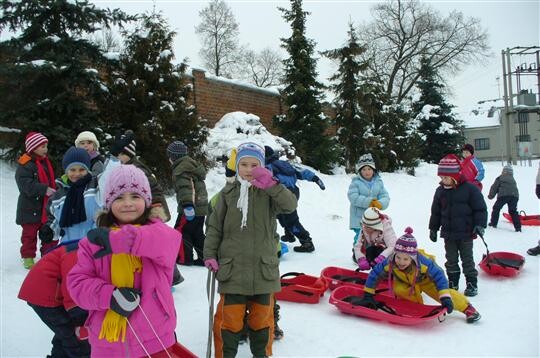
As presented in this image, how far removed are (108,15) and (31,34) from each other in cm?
156

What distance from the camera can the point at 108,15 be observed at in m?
8.89

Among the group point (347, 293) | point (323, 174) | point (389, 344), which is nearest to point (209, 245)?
point (389, 344)

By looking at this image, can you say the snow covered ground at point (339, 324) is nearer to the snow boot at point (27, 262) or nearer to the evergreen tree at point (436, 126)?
the snow boot at point (27, 262)

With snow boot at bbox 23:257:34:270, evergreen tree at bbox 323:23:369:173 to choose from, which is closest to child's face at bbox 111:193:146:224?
snow boot at bbox 23:257:34:270

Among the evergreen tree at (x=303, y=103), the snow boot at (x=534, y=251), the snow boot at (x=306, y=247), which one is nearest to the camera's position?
the snow boot at (x=534, y=251)

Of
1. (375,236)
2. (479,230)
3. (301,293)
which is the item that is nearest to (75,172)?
(301,293)

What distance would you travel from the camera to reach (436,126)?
28812 mm

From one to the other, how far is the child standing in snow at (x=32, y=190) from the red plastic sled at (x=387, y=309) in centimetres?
390

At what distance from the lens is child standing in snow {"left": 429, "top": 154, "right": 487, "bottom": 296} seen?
205 inches

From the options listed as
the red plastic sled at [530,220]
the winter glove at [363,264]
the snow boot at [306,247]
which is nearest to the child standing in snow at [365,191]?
the winter glove at [363,264]

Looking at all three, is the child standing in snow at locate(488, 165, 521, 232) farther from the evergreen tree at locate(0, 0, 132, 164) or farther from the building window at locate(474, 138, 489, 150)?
the building window at locate(474, 138, 489, 150)

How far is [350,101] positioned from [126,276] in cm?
1689

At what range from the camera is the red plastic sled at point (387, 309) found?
4195mm

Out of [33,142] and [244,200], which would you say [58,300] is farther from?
[33,142]
